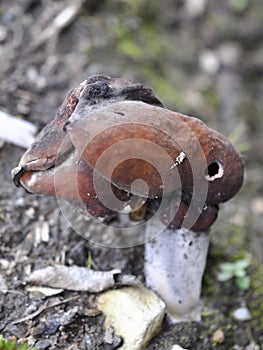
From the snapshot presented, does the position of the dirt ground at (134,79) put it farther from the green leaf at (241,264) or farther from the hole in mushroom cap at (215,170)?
the hole in mushroom cap at (215,170)

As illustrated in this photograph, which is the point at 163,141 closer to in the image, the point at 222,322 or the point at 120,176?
the point at 120,176

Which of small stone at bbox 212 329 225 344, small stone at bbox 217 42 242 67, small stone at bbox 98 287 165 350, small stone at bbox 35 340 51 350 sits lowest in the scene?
small stone at bbox 212 329 225 344

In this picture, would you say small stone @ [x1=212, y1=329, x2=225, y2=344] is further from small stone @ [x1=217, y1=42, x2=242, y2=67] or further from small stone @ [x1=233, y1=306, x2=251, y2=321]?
small stone @ [x1=217, y1=42, x2=242, y2=67]

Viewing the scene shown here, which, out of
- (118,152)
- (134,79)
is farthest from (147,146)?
(134,79)

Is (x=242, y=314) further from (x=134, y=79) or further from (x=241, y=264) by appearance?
(x=134, y=79)

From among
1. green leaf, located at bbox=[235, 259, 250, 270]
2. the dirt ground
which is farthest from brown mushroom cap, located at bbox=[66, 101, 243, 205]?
green leaf, located at bbox=[235, 259, 250, 270]

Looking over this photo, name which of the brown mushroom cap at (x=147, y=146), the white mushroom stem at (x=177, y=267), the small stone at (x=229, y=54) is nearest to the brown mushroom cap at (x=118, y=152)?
the brown mushroom cap at (x=147, y=146)

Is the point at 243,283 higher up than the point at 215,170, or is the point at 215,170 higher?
the point at 215,170
